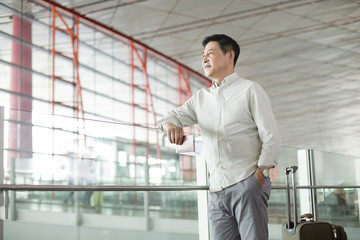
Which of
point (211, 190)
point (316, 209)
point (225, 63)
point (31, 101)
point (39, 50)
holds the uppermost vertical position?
point (39, 50)

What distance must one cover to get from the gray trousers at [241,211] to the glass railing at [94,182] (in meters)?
0.66

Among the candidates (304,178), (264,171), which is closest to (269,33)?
(304,178)

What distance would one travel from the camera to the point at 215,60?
2371mm

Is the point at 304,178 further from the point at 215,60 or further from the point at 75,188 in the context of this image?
the point at 75,188

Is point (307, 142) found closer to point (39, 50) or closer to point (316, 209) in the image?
point (39, 50)

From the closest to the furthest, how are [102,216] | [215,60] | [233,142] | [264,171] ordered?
[264,171] → [233,142] → [215,60] → [102,216]

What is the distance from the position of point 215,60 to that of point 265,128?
458mm

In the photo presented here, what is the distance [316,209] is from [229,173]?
344 cm

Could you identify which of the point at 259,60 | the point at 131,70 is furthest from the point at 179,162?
the point at 259,60

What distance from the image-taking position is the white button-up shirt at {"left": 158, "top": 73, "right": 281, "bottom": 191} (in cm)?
215

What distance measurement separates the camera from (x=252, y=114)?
7.32 feet

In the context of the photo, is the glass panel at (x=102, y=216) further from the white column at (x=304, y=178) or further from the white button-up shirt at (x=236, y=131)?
the white column at (x=304, y=178)

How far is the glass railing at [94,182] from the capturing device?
2.47 m

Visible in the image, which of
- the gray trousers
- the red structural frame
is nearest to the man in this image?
the gray trousers
